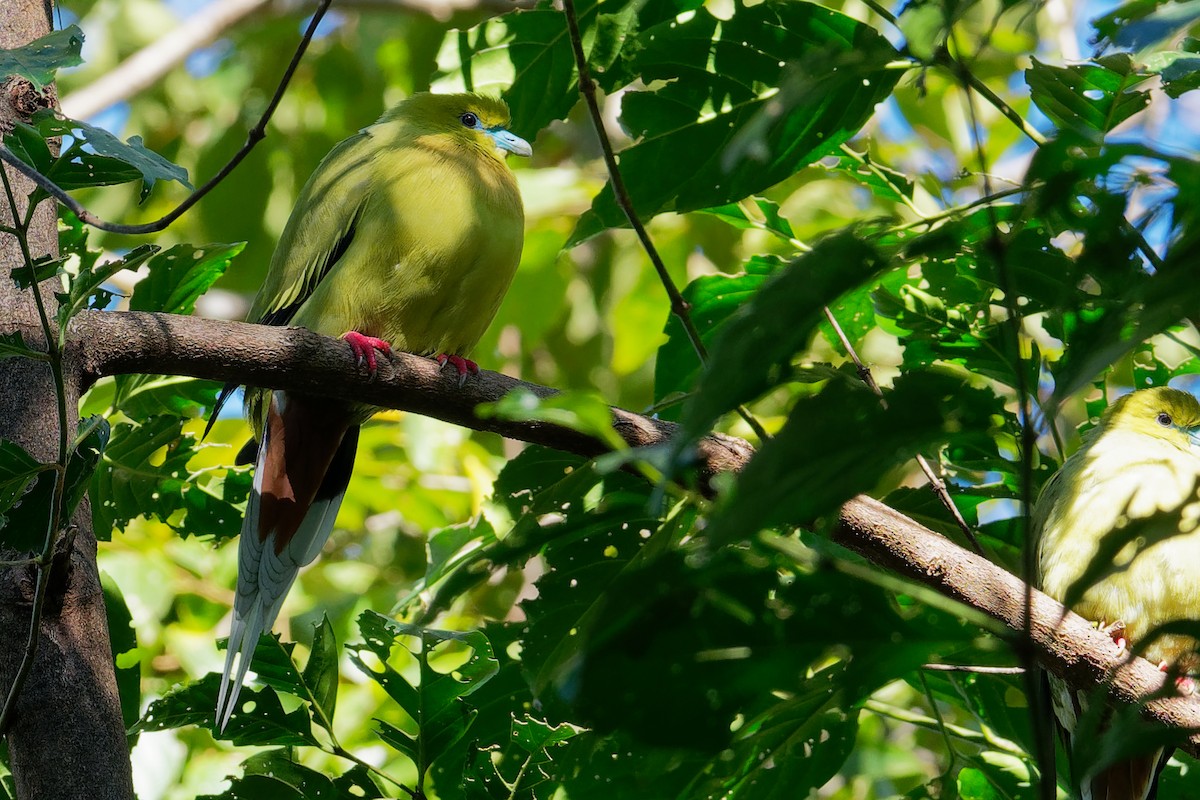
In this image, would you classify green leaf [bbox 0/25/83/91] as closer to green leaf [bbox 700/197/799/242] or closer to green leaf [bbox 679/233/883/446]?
green leaf [bbox 679/233/883/446]

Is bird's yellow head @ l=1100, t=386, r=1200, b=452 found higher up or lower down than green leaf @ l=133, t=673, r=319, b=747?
lower down

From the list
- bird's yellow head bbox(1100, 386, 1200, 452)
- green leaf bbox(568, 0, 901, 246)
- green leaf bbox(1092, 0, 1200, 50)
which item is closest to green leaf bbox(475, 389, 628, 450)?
green leaf bbox(1092, 0, 1200, 50)

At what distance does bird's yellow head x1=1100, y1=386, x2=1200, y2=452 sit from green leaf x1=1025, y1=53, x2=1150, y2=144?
1355mm

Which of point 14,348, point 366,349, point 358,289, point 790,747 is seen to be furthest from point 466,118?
point 790,747

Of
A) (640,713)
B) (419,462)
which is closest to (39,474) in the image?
(640,713)

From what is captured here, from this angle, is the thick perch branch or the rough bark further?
the rough bark

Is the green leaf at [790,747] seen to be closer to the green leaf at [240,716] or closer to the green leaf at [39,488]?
the green leaf at [240,716]

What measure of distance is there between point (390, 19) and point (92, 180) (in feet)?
13.5

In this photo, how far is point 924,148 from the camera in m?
6.61

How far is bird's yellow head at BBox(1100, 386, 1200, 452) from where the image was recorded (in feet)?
11.4

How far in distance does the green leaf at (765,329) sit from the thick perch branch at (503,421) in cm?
108

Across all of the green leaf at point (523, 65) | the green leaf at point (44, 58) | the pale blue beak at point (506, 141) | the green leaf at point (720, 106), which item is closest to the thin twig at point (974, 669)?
the green leaf at point (720, 106)

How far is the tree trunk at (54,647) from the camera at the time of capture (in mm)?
1932

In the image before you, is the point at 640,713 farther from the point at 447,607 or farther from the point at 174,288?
the point at 174,288
